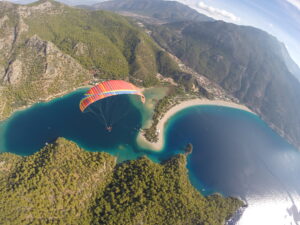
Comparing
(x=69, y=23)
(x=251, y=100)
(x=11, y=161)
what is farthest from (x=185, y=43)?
(x=11, y=161)

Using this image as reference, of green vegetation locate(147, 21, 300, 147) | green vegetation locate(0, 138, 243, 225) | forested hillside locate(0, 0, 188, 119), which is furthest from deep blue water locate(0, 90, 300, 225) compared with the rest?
green vegetation locate(147, 21, 300, 147)

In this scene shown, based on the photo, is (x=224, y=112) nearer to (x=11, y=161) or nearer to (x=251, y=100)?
(x=251, y=100)

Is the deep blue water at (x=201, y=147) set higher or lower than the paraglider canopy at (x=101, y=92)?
lower

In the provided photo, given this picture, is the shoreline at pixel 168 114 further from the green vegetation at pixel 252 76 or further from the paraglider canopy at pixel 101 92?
the paraglider canopy at pixel 101 92

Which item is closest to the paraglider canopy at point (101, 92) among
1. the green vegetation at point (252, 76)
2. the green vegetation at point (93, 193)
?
the green vegetation at point (93, 193)

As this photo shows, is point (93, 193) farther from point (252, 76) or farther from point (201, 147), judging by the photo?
point (252, 76)

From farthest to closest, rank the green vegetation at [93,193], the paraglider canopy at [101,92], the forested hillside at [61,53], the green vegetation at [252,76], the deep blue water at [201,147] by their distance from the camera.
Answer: the green vegetation at [252,76] < the forested hillside at [61,53] < the deep blue water at [201,147] < the paraglider canopy at [101,92] < the green vegetation at [93,193]
